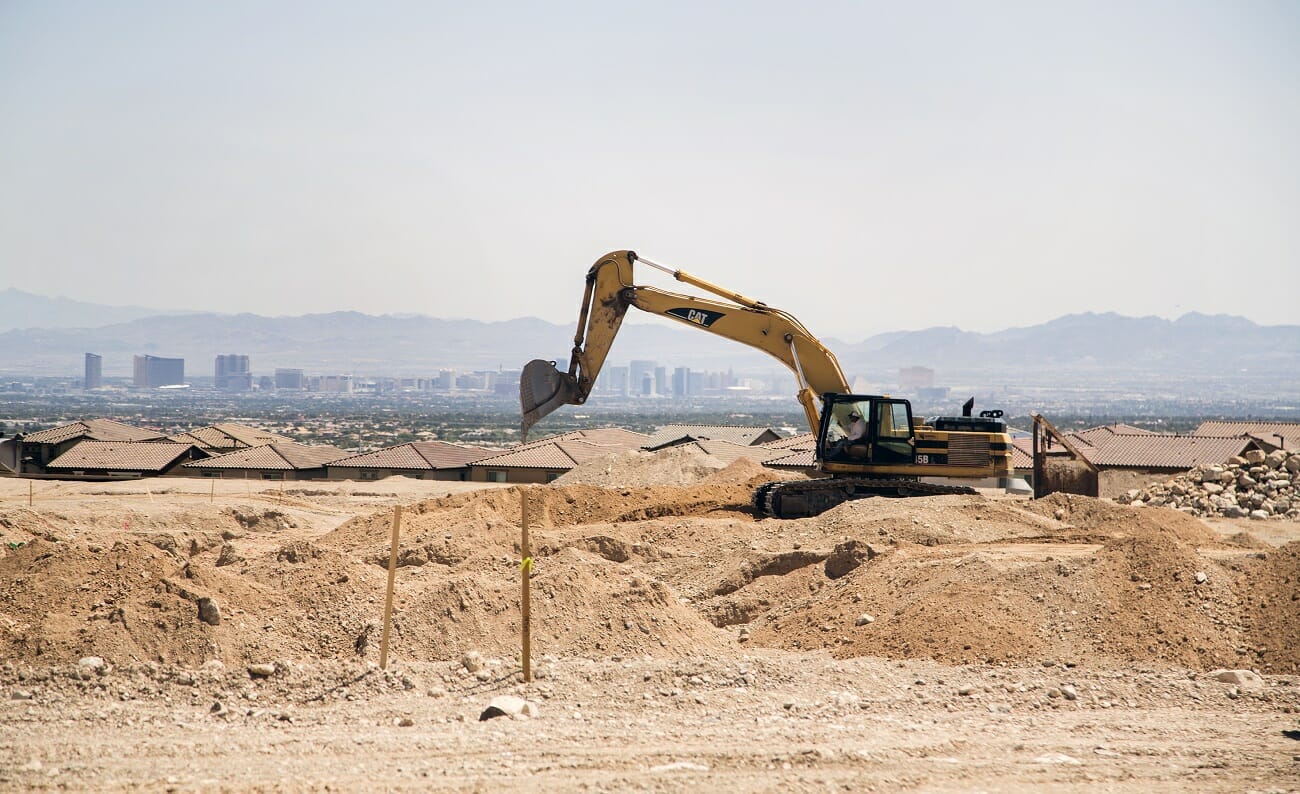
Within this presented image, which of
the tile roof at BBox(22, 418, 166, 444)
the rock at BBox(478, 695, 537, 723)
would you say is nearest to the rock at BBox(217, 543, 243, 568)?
the rock at BBox(478, 695, 537, 723)

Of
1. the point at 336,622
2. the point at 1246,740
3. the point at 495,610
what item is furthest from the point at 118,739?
the point at 1246,740

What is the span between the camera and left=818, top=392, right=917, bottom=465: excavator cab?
21.0 meters

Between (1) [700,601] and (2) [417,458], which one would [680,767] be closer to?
(1) [700,601]

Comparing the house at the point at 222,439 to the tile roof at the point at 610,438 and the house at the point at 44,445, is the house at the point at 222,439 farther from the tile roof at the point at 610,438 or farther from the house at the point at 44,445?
the tile roof at the point at 610,438

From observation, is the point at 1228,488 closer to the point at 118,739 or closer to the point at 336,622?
the point at 336,622

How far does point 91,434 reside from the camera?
45.4 m

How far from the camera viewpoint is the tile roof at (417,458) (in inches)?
1802

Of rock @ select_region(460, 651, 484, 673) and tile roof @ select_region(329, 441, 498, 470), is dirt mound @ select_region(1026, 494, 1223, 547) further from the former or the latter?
tile roof @ select_region(329, 441, 498, 470)

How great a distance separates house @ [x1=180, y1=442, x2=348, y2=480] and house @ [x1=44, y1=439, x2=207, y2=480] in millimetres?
756

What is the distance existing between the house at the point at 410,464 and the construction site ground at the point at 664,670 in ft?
92.8

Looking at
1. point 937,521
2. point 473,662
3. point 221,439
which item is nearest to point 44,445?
point 221,439

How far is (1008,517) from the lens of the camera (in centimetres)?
1953

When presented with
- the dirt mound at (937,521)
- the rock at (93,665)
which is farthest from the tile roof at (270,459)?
the rock at (93,665)

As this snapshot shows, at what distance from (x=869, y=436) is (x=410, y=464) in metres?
28.2
